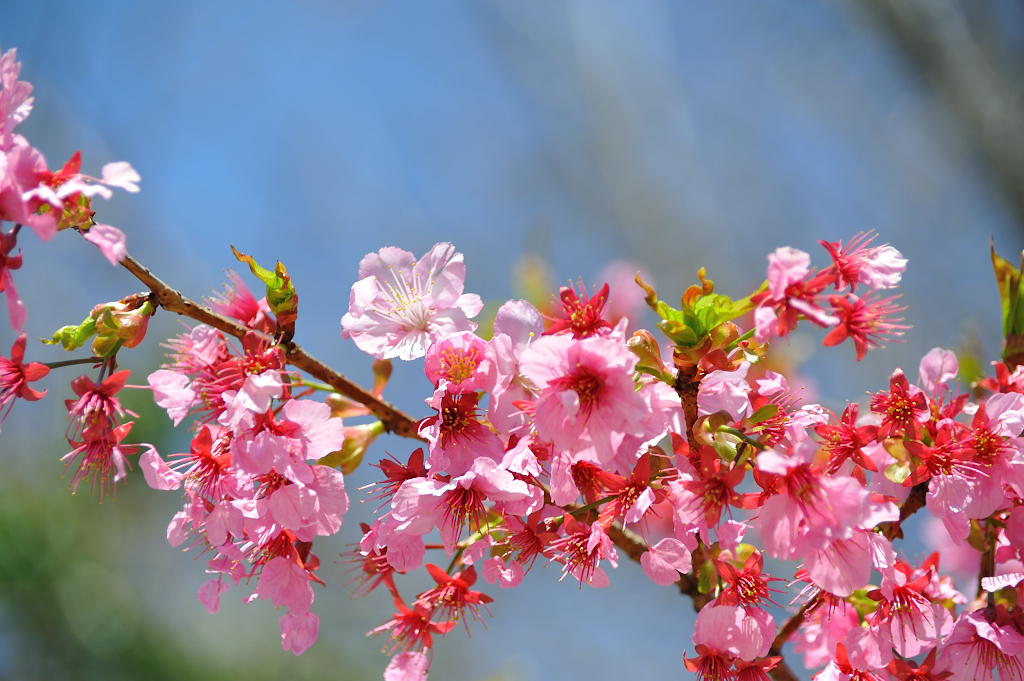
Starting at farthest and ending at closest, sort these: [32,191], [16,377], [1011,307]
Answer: [1011,307], [16,377], [32,191]

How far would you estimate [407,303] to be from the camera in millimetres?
580

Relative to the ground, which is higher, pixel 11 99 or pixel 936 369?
pixel 11 99

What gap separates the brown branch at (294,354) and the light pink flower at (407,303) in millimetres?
62

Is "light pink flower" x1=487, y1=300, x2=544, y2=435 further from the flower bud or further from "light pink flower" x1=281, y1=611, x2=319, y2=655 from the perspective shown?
"light pink flower" x1=281, y1=611, x2=319, y2=655

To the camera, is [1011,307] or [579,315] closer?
[579,315]

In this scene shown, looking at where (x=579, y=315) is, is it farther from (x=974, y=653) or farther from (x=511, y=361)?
(x=974, y=653)

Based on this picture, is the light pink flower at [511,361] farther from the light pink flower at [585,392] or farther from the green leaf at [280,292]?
the green leaf at [280,292]

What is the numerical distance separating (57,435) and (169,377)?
12.4 feet

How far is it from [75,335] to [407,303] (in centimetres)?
26

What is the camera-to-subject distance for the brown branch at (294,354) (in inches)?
21.1

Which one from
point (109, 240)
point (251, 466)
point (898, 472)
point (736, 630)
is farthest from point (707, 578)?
point (109, 240)

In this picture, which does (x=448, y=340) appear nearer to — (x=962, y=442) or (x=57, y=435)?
(x=962, y=442)

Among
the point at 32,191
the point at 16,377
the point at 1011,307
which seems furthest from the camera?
the point at 1011,307

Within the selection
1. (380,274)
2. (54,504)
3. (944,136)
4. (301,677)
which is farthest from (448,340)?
(301,677)
